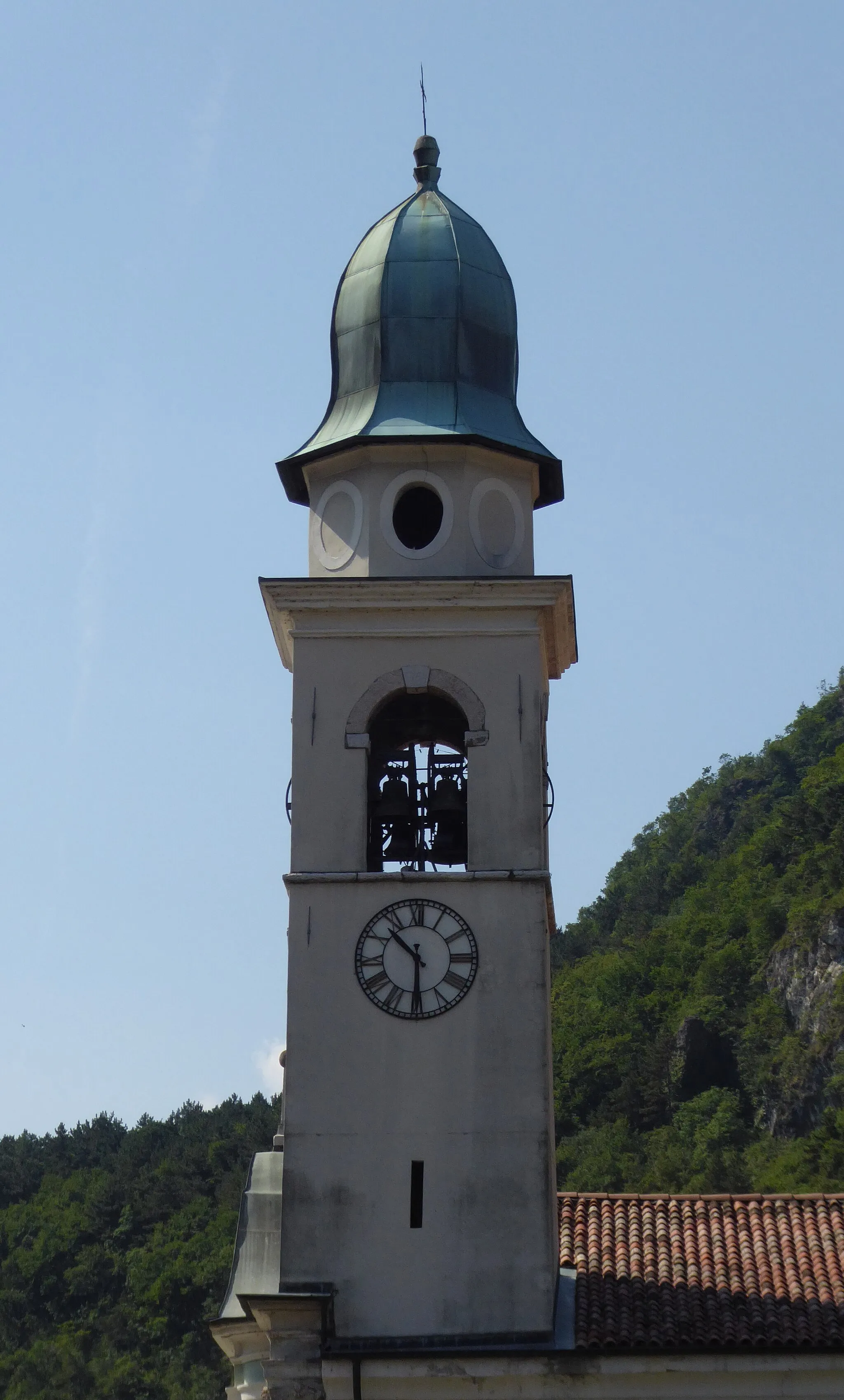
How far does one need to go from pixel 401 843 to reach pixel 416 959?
5.05 ft

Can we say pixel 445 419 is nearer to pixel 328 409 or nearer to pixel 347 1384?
pixel 328 409

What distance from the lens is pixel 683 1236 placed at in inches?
842

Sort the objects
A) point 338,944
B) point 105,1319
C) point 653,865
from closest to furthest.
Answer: point 338,944, point 105,1319, point 653,865

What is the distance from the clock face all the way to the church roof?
3.08 meters

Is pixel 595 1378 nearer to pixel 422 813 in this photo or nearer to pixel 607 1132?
pixel 422 813

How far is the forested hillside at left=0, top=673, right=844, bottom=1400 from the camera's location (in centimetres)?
6500

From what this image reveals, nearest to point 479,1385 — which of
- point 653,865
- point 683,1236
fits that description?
point 683,1236

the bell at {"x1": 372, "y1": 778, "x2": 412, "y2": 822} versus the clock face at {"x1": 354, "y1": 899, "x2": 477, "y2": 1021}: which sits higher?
the bell at {"x1": 372, "y1": 778, "x2": 412, "y2": 822}

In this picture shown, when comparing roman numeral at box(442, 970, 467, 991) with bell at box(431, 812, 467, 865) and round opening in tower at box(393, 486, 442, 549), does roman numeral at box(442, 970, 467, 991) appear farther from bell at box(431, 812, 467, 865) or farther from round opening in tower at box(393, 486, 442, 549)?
round opening in tower at box(393, 486, 442, 549)

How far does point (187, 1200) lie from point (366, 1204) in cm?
5169

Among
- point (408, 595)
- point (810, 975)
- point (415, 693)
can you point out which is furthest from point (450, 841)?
point (810, 975)

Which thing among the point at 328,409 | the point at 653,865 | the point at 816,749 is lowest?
the point at 328,409

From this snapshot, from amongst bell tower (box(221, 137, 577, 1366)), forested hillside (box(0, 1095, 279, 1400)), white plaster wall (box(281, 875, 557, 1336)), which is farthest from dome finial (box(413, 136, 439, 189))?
forested hillside (box(0, 1095, 279, 1400))

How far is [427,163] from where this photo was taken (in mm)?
24656
